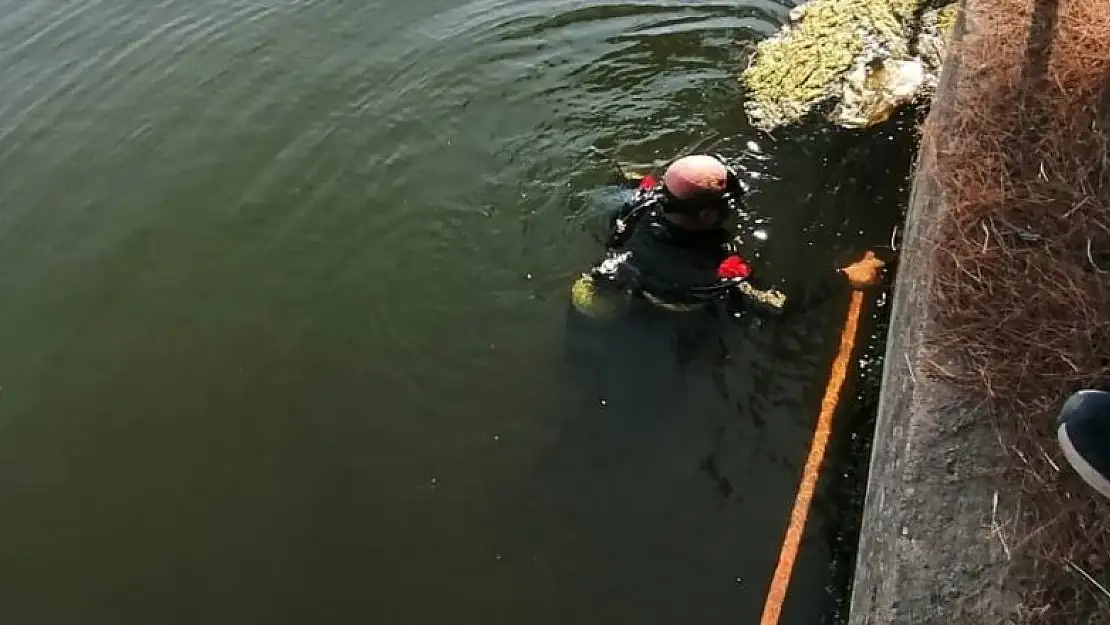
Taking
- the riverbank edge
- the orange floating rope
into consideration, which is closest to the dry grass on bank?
the riverbank edge

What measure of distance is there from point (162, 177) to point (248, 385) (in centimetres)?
196

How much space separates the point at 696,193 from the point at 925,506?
1.82 meters

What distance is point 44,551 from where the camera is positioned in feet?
14.7

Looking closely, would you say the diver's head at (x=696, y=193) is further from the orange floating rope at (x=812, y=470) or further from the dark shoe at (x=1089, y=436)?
the dark shoe at (x=1089, y=436)

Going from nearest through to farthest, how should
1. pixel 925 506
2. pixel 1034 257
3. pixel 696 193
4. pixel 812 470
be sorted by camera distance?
pixel 925 506, pixel 1034 257, pixel 812 470, pixel 696 193

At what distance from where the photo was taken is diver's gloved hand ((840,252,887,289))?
4.89 meters

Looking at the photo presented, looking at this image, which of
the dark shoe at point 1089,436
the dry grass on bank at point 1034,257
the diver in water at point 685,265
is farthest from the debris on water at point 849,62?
the dark shoe at point 1089,436

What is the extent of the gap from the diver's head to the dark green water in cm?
61

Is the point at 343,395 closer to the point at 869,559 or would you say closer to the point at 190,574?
the point at 190,574

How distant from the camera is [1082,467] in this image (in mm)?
2709

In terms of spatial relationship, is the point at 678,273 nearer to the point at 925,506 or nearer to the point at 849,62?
the point at 925,506

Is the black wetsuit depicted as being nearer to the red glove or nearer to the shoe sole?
the red glove

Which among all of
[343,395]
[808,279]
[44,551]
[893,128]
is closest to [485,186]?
[343,395]

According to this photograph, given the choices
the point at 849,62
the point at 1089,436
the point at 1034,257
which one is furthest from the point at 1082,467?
the point at 849,62
